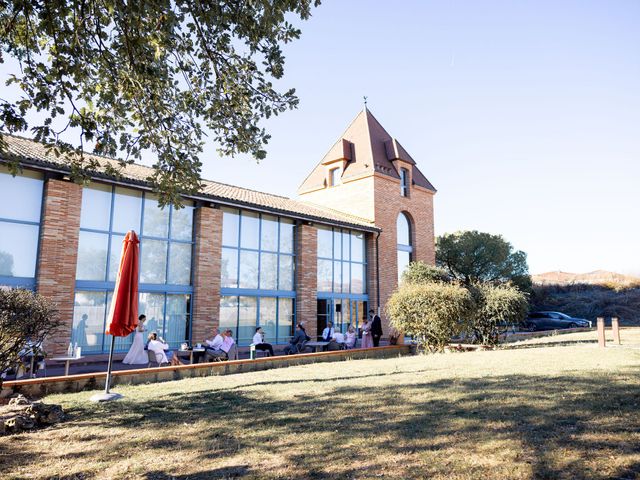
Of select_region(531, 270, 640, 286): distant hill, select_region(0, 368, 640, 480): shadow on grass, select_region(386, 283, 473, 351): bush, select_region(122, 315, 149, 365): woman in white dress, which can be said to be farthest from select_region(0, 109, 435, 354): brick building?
select_region(531, 270, 640, 286): distant hill

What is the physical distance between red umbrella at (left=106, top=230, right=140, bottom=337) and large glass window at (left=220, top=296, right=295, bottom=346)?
9768mm

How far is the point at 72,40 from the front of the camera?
5.76 metres

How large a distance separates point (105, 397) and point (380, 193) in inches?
771

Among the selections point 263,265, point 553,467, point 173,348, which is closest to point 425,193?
point 263,265

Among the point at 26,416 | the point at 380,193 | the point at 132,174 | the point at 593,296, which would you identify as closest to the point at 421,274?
the point at 380,193

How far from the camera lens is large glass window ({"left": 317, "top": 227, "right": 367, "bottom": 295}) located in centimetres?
2156

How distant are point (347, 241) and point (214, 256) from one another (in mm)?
7896

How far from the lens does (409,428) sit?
474 cm

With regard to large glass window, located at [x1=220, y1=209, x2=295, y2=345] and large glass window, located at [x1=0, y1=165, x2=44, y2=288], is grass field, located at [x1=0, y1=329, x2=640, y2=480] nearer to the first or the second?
large glass window, located at [x1=0, y1=165, x2=44, y2=288]

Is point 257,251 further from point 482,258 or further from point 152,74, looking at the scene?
point 482,258

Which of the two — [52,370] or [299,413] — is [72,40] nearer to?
[299,413]

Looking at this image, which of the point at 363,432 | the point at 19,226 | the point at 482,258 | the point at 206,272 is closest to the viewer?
the point at 363,432

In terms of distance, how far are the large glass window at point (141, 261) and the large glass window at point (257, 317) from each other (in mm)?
1727

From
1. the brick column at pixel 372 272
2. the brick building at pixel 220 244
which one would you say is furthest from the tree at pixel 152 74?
the brick column at pixel 372 272
